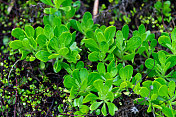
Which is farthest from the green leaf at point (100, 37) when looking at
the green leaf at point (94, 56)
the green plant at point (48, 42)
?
the green plant at point (48, 42)

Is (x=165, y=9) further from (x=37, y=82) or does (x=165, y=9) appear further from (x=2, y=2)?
(x=2, y=2)

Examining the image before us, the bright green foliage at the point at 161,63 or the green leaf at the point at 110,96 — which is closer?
the green leaf at the point at 110,96

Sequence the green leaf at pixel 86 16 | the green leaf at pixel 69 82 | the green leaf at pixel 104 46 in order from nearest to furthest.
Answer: the green leaf at pixel 69 82 → the green leaf at pixel 104 46 → the green leaf at pixel 86 16

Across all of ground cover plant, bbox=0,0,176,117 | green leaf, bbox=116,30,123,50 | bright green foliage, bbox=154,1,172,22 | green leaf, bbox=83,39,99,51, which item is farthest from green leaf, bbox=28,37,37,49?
bright green foliage, bbox=154,1,172,22

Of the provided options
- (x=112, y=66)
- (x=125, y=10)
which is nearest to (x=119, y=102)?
(x=112, y=66)

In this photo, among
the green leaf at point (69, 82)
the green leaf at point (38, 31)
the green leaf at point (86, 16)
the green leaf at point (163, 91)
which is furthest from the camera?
the green leaf at point (86, 16)

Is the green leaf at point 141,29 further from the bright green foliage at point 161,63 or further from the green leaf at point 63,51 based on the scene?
the green leaf at point 63,51

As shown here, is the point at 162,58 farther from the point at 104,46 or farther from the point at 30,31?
the point at 30,31

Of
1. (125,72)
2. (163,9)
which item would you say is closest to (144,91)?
(125,72)

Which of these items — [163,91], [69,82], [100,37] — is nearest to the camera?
[163,91]

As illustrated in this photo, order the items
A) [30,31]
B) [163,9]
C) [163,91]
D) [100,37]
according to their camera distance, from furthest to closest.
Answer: [163,9]
[30,31]
[100,37]
[163,91]
